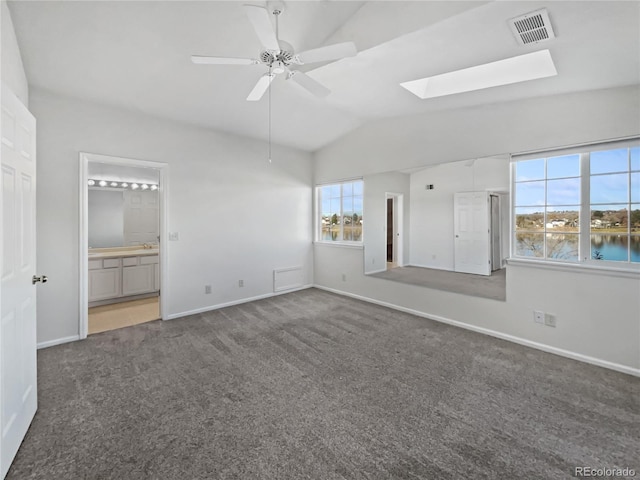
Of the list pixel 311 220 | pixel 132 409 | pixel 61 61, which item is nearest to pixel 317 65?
pixel 61 61

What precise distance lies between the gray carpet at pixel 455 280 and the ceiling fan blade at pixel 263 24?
11.3 ft

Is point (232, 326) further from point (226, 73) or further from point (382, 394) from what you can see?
point (226, 73)

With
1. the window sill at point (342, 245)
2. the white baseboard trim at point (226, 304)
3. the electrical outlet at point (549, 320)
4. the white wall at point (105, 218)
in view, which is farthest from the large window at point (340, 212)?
the white wall at point (105, 218)

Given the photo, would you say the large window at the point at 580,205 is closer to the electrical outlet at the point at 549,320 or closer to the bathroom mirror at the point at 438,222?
the electrical outlet at the point at 549,320

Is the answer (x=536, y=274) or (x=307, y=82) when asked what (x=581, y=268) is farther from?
(x=307, y=82)

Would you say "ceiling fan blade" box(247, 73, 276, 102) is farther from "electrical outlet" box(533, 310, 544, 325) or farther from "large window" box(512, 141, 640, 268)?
"electrical outlet" box(533, 310, 544, 325)

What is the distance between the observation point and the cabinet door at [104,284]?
433 cm

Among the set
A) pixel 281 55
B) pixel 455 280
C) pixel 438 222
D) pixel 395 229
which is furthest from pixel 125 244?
pixel 438 222

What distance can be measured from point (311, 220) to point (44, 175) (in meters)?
3.86

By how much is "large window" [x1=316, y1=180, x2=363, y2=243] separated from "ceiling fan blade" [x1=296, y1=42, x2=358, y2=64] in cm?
296

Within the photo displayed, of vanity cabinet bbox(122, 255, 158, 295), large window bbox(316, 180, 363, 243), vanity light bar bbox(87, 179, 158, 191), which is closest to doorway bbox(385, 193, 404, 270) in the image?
large window bbox(316, 180, 363, 243)

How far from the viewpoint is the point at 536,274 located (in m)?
3.03

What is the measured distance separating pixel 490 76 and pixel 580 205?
63.8 inches

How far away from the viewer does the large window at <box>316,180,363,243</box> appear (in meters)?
5.10
